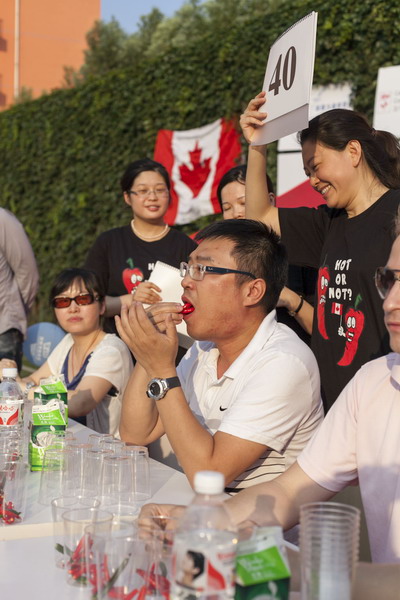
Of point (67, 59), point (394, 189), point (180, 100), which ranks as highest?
point (67, 59)

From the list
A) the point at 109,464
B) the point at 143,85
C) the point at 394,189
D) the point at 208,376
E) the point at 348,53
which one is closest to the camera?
the point at 109,464

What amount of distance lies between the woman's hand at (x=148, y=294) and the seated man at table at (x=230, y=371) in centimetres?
47

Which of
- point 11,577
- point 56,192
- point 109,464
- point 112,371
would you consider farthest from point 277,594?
point 56,192

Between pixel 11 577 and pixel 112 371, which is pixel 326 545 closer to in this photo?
pixel 11 577

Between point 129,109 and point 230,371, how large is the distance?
7151 millimetres

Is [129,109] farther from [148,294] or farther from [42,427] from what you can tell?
[42,427]

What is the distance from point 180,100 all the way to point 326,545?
742cm

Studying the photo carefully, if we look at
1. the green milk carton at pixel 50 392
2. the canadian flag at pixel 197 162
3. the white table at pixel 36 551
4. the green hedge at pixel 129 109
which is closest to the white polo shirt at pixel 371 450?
the white table at pixel 36 551

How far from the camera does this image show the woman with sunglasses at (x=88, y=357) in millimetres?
3311

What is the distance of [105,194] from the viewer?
31.0 feet

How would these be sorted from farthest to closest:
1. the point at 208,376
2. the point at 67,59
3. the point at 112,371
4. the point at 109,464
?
the point at 67,59, the point at 112,371, the point at 208,376, the point at 109,464

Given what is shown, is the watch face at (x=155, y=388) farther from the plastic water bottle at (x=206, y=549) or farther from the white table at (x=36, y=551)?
the plastic water bottle at (x=206, y=549)

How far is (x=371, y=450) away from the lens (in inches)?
66.1

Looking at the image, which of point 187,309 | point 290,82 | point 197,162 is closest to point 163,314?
Result: point 187,309
